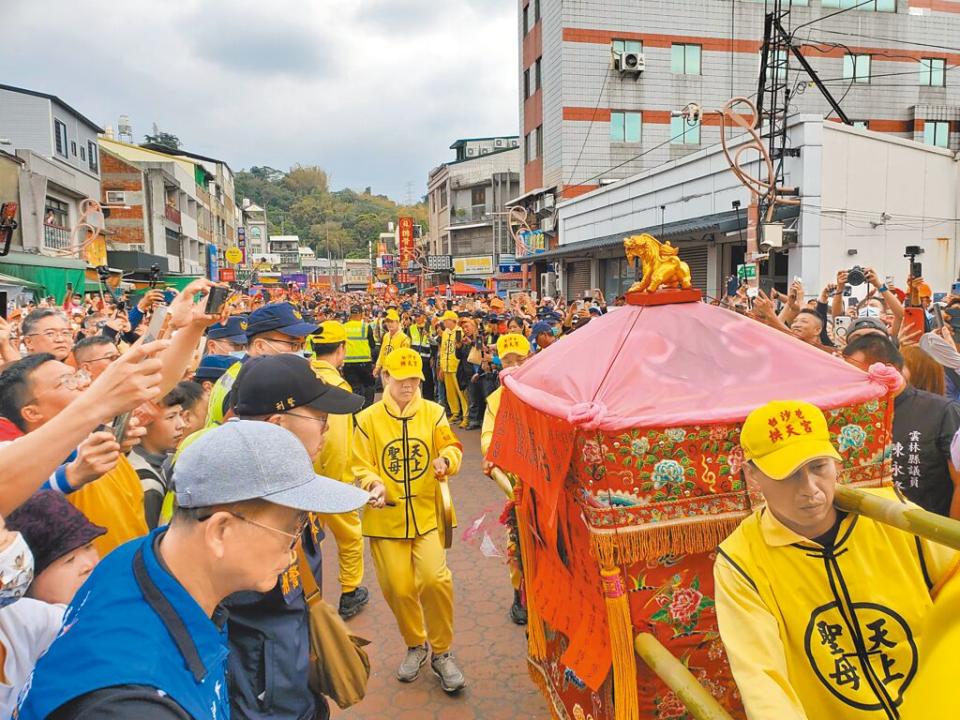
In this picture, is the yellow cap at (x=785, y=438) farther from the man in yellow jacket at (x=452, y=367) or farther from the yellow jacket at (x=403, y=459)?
the man in yellow jacket at (x=452, y=367)

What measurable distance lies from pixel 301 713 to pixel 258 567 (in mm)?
1048

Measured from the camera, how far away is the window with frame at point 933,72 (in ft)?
85.0

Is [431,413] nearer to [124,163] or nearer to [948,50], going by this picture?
[948,50]

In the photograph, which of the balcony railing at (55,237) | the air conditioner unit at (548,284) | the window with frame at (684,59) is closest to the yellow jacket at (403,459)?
the air conditioner unit at (548,284)

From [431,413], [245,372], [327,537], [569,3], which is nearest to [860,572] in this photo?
[245,372]

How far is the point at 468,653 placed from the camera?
4496 mm

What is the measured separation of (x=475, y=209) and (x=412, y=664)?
47.1 meters

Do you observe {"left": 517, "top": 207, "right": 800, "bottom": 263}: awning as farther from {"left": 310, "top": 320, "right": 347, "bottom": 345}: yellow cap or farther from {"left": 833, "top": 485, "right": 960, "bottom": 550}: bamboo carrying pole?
{"left": 833, "top": 485, "right": 960, "bottom": 550}: bamboo carrying pole

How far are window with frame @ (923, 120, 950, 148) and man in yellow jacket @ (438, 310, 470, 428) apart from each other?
23.8 meters

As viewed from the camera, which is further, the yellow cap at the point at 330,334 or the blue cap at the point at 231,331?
the yellow cap at the point at 330,334

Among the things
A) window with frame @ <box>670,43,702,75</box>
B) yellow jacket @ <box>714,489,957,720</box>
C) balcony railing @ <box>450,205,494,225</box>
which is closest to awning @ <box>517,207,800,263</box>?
window with frame @ <box>670,43,702,75</box>

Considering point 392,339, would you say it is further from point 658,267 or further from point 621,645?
point 621,645

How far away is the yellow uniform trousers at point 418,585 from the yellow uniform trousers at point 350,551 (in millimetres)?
812

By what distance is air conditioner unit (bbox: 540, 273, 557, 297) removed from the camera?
87.1 feet
